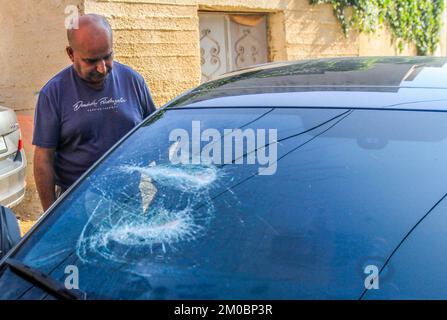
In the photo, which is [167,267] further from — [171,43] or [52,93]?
[171,43]

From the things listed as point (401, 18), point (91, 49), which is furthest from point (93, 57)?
point (401, 18)

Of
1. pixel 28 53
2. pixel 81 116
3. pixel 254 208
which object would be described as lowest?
pixel 254 208

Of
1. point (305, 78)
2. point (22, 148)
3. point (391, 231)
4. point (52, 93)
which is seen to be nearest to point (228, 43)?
point (22, 148)

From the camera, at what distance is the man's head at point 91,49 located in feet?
9.69

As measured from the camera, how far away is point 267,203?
1.86 meters

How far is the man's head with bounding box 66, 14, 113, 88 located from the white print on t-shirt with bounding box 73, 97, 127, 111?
0.11 metres

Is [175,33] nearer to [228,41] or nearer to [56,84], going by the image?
[228,41]

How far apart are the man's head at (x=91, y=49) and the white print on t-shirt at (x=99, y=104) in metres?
0.11

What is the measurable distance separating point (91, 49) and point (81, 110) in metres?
0.31

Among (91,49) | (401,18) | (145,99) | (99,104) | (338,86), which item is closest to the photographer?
(338,86)

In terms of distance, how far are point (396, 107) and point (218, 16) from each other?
192 inches

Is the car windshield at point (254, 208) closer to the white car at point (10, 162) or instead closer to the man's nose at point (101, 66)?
the man's nose at point (101, 66)

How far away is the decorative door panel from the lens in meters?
6.60

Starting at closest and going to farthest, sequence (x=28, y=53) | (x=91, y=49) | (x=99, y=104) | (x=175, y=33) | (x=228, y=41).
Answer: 1. (x=91, y=49)
2. (x=99, y=104)
3. (x=28, y=53)
4. (x=175, y=33)
5. (x=228, y=41)
